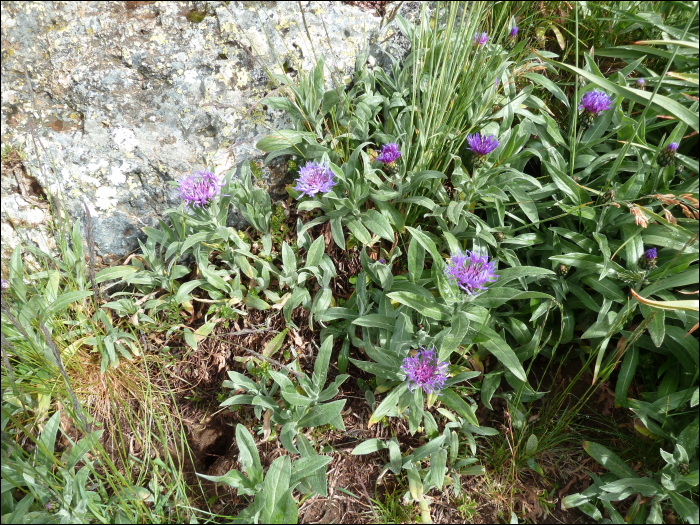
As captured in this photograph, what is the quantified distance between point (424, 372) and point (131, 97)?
7.42 ft

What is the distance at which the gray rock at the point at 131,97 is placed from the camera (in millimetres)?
2547

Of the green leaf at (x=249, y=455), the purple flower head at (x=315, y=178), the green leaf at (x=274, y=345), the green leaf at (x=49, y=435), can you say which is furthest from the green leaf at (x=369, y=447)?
the green leaf at (x=49, y=435)

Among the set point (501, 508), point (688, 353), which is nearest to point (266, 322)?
point (501, 508)

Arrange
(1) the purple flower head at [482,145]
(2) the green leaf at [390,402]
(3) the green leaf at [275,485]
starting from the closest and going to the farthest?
(3) the green leaf at [275,485] → (2) the green leaf at [390,402] → (1) the purple flower head at [482,145]

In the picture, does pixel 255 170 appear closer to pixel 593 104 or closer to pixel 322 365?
pixel 322 365

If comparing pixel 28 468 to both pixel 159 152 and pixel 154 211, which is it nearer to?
pixel 154 211

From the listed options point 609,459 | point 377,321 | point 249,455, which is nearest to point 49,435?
point 249,455

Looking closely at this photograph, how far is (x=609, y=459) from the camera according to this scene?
2178 mm

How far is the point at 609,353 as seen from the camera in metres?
2.32

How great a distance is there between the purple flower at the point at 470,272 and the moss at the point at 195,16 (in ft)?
6.93

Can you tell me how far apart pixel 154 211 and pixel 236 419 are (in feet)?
4.30

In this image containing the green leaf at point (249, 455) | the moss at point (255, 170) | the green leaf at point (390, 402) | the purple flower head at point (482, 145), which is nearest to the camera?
the green leaf at point (249, 455)

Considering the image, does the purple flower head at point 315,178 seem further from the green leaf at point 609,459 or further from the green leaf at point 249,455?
the green leaf at point 609,459

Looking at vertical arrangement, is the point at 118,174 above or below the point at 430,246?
above
